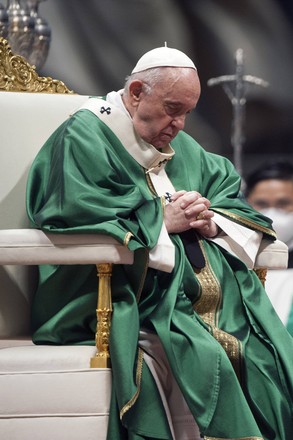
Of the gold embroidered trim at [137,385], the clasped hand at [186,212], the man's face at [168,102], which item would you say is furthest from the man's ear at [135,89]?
the gold embroidered trim at [137,385]

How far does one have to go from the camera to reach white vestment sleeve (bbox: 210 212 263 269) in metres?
4.92

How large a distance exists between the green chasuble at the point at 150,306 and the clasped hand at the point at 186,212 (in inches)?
2.2

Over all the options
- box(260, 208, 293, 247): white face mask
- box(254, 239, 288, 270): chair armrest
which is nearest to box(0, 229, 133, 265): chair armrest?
box(254, 239, 288, 270): chair armrest

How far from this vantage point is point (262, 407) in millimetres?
4664

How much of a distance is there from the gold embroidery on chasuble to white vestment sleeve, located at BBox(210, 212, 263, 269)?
12 centimetres

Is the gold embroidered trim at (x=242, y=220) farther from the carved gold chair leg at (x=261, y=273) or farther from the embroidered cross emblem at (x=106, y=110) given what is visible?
the embroidered cross emblem at (x=106, y=110)

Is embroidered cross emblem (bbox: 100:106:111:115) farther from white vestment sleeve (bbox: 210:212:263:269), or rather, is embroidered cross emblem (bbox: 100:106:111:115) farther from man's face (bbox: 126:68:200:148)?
white vestment sleeve (bbox: 210:212:263:269)

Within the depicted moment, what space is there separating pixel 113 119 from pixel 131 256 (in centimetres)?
68

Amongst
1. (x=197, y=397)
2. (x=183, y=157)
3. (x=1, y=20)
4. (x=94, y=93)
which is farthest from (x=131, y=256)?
(x=94, y=93)

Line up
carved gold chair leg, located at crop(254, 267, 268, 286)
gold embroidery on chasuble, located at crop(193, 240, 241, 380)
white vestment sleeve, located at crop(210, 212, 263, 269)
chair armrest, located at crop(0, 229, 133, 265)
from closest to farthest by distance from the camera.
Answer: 1. chair armrest, located at crop(0, 229, 133, 265)
2. gold embroidery on chasuble, located at crop(193, 240, 241, 380)
3. white vestment sleeve, located at crop(210, 212, 263, 269)
4. carved gold chair leg, located at crop(254, 267, 268, 286)

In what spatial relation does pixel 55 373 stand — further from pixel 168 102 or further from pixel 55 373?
pixel 168 102

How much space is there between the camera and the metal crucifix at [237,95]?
28.4 feet

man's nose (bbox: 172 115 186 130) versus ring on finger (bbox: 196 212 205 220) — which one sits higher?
man's nose (bbox: 172 115 186 130)

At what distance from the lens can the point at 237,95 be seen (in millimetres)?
8672
